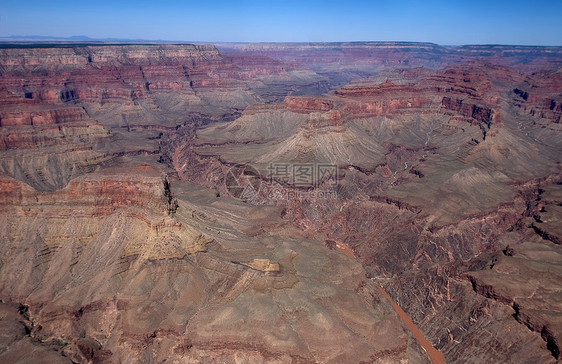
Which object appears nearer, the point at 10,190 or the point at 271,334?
the point at 271,334

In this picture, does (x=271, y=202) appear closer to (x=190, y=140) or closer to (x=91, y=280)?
(x=91, y=280)

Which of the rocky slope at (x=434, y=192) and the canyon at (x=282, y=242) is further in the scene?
the rocky slope at (x=434, y=192)

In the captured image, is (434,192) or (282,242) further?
(434,192)

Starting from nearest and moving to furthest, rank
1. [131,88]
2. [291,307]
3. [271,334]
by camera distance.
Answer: [271,334] → [291,307] → [131,88]

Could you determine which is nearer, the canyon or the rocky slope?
the canyon

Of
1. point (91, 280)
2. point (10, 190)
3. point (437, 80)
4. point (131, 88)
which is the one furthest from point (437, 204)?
point (131, 88)

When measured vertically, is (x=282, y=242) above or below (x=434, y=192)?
above

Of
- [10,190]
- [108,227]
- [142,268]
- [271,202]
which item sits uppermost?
[10,190]

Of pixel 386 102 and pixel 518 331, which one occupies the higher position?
pixel 386 102
